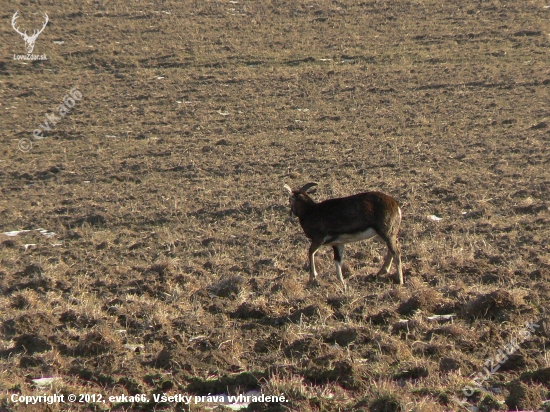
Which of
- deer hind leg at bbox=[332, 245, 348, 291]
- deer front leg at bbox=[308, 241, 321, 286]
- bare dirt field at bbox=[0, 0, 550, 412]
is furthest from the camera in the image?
deer front leg at bbox=[308, 241, 321, 286]

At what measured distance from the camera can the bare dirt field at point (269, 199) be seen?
291 inches

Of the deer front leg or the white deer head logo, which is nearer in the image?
the deer front leg

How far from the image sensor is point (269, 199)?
62.9 feet

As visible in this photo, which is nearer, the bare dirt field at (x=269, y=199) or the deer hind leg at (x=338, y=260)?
the bare dirt field at (x=269, y=199)

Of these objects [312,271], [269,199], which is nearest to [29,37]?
[269,199]

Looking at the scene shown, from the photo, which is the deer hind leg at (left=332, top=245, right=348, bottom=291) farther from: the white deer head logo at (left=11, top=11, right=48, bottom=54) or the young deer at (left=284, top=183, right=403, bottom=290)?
the white deer head logo at (left=11, top=11, right=48, bottom=54)

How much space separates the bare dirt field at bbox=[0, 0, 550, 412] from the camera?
24.3ft

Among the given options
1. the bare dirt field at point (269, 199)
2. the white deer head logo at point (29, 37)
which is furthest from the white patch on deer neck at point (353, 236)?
the white deer head logo at point (29, 37)

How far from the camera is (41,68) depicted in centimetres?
3666

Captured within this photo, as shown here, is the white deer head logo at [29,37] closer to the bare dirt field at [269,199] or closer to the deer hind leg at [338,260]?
the bare dirt field at [269,199]

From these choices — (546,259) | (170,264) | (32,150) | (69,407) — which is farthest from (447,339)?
(32,150)

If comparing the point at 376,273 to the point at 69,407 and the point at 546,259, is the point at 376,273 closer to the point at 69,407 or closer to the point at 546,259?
the point at 546,259

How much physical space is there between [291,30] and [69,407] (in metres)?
36.6

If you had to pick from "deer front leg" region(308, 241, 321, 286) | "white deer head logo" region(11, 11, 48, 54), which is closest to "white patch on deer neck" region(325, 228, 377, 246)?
"deer front leg" region(308, 241, 321, 286)
